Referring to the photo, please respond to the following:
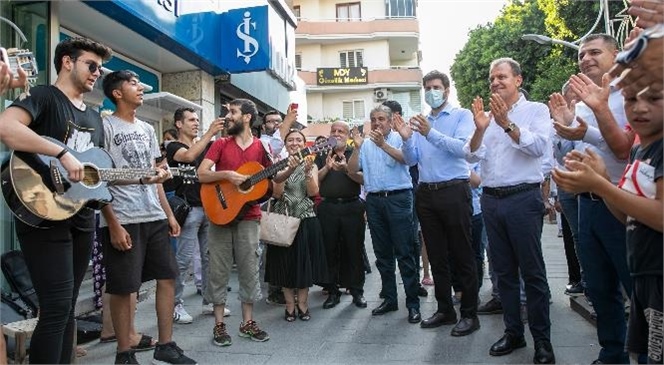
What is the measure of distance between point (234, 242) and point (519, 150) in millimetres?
2392

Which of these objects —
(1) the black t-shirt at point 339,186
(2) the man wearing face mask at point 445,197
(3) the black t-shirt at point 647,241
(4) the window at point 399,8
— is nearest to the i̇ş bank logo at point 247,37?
(1) the black t-shirt at point 339,186

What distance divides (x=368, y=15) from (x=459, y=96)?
8.05m

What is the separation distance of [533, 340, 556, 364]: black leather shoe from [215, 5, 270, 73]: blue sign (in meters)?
6.44

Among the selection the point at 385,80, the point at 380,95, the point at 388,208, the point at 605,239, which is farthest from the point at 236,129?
the point at 385,80

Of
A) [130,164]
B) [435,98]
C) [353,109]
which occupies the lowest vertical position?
[130,164]

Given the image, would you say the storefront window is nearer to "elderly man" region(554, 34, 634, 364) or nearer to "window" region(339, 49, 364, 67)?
"elderly man" region(554, 34, 634, 364)

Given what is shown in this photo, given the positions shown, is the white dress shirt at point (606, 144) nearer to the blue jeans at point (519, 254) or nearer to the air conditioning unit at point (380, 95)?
the blue jeans at point (519, 254)

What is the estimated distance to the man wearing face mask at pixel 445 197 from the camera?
13.4 ft

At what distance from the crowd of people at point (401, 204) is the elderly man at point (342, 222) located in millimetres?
17

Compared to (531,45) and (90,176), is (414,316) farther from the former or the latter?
(531,45)

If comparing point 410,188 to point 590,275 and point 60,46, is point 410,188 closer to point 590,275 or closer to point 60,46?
point 590,275

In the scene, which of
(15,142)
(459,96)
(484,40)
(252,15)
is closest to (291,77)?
(252,15)

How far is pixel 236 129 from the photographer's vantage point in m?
4.24

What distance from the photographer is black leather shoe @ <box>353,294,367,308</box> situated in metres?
5.07
